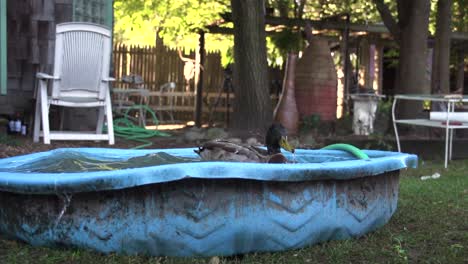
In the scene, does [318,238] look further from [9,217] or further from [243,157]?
[9,217]

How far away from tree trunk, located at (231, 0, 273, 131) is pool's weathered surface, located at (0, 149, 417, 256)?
14.6ft

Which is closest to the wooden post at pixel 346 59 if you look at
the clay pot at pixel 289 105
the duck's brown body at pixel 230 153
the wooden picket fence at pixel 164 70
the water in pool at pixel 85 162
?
the clay pot at pixel 289 105

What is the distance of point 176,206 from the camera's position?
289 centimetres

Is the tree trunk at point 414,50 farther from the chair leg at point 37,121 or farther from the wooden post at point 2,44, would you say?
the wooden post at point 2,44

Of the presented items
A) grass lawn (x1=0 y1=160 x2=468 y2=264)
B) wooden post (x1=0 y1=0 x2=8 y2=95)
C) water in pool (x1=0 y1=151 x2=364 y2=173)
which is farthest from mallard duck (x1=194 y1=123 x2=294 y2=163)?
wooden post (x1=0 y1=0 x2=8 y2=95)

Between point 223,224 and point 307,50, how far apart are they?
748cm

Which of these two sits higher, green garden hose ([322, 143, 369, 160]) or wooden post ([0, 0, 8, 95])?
wooden post ([0, 0, 8, 95])

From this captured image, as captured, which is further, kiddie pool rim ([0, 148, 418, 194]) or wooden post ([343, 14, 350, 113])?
wooden post ([343, 14, 350, 113])

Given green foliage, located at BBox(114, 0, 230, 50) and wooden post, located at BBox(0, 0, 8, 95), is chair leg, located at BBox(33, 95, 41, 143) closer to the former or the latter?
wooden post, located at BBox(0, 0, 8, 95)

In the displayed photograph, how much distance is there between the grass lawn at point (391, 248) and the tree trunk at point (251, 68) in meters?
3.11

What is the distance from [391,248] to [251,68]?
4504mm

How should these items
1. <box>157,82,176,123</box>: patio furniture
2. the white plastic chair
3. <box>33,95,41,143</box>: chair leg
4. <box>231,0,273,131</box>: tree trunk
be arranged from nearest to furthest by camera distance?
the white plastic chair
<box>33,95,41,143</box>: chair leg
<box>231,0,273,131</box>: tree trunk
<box>157,82,176,123</box>: patio furniture

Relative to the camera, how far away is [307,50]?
10125 millimetres

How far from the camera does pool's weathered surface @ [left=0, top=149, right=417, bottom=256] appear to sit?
111 inches
